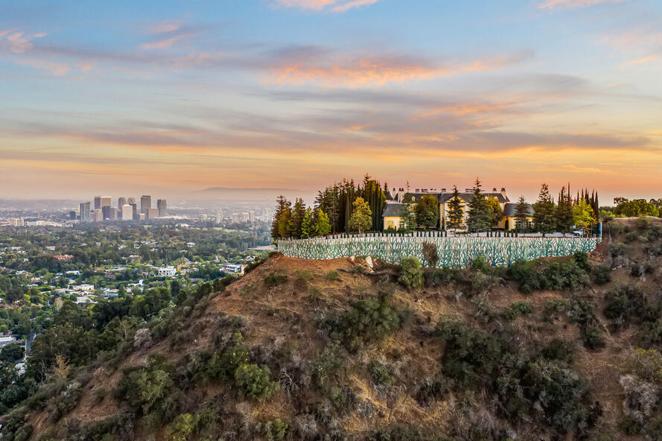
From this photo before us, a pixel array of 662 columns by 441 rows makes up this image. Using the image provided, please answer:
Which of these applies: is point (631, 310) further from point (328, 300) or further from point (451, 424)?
point (328, 300)

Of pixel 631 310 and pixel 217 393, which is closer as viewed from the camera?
pixel 217 393

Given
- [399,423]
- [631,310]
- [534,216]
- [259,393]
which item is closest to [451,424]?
[399,423]

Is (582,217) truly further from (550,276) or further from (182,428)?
(182,428)

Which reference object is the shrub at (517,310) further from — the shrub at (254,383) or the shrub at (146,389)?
the shrub at (146,389)

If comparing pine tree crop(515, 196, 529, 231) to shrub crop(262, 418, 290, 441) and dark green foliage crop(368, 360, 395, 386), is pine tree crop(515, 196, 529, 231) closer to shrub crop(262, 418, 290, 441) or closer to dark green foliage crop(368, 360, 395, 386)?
dark green foliage crop(368, 360, 395, 386)

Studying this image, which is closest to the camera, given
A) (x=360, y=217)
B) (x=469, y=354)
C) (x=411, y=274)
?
(x=469, y=354)

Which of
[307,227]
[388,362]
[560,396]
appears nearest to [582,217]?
[560,396]
